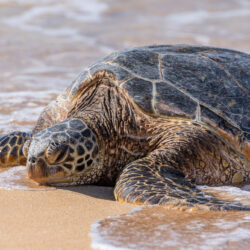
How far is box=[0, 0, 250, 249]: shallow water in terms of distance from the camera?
82.7 inches

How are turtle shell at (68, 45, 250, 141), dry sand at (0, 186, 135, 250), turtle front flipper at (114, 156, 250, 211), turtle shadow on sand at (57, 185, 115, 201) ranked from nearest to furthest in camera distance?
dry sand at (0, 186, 135, 250) → turtle front flipper at (114, 156, 250, 211) → turtle shadow on sand at (57, 185, 115, 201) → turtle shell at (68, 45, 250, 141)

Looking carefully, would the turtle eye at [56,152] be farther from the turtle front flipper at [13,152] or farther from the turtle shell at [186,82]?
the turtle front flipper at [13,152]

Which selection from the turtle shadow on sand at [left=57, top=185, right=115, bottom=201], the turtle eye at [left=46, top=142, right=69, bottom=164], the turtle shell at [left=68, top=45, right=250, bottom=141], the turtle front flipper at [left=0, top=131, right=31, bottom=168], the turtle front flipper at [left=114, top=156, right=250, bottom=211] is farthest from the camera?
the turtle front flipper at [left=0, top=131, right=31, bottom=168]

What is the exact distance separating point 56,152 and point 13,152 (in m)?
0.83

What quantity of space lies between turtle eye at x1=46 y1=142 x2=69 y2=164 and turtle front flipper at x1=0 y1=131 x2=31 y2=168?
790 millimetres

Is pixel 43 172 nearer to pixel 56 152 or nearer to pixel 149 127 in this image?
pixel 56 152

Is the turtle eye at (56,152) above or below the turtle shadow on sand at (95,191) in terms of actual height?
above

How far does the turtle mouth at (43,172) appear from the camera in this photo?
9.94ft

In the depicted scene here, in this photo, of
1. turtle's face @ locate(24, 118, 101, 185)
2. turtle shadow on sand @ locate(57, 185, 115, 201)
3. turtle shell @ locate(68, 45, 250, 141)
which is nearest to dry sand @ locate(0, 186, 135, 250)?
turtle shadow on sand @ locate(57, 185, 115, 201)

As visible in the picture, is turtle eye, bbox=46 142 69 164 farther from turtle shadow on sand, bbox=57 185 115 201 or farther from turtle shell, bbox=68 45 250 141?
turtle shell, bbox=68 45 250 141

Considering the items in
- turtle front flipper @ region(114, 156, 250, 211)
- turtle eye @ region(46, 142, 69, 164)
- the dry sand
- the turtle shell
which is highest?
the turtle shell

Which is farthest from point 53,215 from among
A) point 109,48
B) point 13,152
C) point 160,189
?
point 109,48

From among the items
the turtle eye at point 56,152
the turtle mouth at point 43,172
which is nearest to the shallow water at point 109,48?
the turtle mouth at point 43,172

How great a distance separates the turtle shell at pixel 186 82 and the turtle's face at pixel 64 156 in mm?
489
